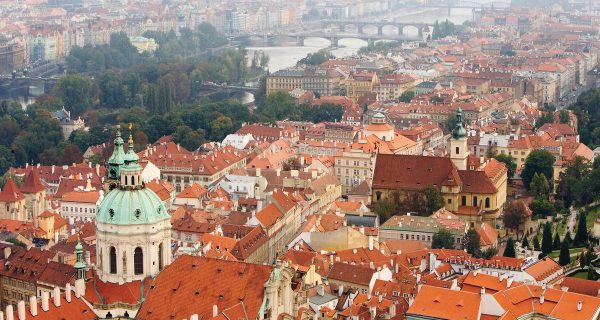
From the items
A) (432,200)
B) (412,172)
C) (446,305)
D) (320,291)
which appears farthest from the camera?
(412,172)

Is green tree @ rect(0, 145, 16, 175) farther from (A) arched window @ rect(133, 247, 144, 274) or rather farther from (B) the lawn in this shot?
(A) arched window @ rect(133, 247, 144, 274)

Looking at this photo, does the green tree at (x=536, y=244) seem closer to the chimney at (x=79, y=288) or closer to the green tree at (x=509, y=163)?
the green tree at (x=509, y=163)

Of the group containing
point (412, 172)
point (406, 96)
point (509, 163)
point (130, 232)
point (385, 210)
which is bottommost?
point (406, 96)

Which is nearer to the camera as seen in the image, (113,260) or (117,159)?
(113,260)

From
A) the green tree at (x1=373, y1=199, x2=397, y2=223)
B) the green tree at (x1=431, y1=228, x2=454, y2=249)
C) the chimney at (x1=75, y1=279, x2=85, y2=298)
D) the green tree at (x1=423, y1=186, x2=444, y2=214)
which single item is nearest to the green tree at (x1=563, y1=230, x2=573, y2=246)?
the green tree at (x1=431, y1=228, x2=454, y2=249)

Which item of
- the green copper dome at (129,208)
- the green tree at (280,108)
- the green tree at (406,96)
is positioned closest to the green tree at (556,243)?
the green copper dome at (129,208)

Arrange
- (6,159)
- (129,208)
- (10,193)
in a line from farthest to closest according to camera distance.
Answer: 1. (6,159)
2. (10,193)
3. (129,208)

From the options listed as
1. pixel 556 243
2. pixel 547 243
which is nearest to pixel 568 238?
pixel 556 243

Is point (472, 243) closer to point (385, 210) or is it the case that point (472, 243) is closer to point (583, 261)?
point (583, 261)
